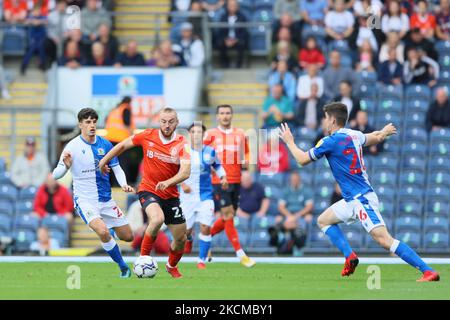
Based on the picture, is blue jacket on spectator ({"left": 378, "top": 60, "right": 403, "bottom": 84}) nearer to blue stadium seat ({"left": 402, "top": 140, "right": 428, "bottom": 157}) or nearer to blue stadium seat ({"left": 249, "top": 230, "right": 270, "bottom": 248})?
blue stadium seat ({"left": 402, "top": 140, "right": 428, "bottom": 157})

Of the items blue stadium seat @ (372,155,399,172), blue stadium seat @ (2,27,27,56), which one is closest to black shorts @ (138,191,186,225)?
blue stadium seat @ (372,155,399,172)

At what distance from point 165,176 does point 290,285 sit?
226cm

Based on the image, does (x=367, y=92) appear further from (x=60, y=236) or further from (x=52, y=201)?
(x=60, y=236)

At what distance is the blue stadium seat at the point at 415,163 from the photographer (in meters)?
25.0

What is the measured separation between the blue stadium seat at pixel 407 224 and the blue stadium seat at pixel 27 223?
694cm

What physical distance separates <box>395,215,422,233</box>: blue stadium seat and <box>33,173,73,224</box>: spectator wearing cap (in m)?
6.33

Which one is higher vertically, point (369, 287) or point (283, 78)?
point (283, 78)

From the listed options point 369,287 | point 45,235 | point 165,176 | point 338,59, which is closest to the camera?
point 369,287

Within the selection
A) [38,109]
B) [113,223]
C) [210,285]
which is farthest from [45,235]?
[210,285]

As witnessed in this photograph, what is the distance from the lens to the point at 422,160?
25094 mm

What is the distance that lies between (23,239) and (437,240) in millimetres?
7883

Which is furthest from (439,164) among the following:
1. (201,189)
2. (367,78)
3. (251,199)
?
(201,189)

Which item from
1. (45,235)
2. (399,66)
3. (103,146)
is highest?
(399,66)

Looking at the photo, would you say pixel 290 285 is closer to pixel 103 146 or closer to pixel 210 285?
pixel 210 285
